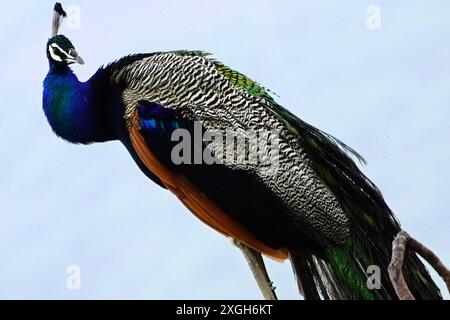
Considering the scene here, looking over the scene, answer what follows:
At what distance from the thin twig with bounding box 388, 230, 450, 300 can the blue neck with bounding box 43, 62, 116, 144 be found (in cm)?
349

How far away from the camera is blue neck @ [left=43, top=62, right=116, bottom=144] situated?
21.4ft

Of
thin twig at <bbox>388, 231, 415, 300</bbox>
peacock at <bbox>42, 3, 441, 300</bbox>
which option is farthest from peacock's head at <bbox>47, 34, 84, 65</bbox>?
thin twig at <bbox>388, 231, 415, 300</bbox>

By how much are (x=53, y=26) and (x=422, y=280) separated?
142 inches

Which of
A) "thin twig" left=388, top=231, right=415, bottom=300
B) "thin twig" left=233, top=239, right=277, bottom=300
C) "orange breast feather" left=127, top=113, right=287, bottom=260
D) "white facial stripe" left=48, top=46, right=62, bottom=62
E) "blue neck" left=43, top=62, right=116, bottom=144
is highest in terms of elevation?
"white facial stripe" left=48, top=46, right=62, bottom=62

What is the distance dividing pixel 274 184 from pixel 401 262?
9.48 ft

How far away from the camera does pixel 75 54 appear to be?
7016mm

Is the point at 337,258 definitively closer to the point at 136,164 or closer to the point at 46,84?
the point at 136,164

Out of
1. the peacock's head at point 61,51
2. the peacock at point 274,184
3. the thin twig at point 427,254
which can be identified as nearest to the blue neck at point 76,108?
the peacock's head at point 61,51

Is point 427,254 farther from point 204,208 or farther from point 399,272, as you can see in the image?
point 204,208

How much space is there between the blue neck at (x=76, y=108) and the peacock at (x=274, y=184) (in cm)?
39

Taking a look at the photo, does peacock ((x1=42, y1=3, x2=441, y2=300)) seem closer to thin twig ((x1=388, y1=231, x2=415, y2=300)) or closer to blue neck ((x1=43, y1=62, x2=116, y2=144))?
blue neck ((x1=43, y1=62, x2=116, y2=144))

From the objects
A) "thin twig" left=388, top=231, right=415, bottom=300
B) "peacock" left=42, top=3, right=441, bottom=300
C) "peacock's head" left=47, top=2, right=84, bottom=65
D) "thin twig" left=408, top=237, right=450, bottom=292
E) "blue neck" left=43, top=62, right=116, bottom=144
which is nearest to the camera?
"thin twig" left=388, top=231, right=415, bottom=300
